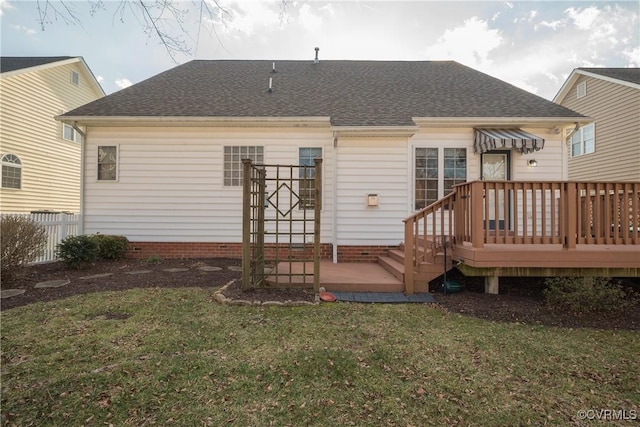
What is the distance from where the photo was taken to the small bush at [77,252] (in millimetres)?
6328

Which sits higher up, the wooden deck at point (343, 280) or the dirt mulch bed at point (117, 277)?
A: the wooden deck at point (343, 280)

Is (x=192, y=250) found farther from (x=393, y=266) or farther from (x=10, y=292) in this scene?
(x=393, y=266)

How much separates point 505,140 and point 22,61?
18.5 meters

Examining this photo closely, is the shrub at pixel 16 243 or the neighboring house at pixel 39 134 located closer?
the shrub at pixel 16 243

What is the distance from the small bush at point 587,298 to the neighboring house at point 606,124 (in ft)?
26.5

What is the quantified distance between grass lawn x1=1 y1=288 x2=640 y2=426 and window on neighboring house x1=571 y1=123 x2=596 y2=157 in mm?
12456

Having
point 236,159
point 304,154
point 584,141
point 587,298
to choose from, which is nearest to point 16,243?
point 236,159

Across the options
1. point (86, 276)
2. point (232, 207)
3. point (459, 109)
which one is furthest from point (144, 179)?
point (459, 109)

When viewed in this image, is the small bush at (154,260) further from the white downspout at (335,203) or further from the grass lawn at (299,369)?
the white downspout at (335,203)

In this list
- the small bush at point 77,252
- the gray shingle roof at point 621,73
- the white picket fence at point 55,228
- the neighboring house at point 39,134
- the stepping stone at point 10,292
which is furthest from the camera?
the gray shingle roof at point 621,73

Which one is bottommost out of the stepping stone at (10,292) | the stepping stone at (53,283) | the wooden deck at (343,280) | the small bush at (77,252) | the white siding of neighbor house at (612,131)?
the stepping stone at (10,292)

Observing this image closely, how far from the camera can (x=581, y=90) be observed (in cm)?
1329

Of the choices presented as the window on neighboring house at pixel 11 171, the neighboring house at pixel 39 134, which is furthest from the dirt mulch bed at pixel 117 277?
the neighboring house at pixel 39 134

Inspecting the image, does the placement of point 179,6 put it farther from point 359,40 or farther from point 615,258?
point 615,258
